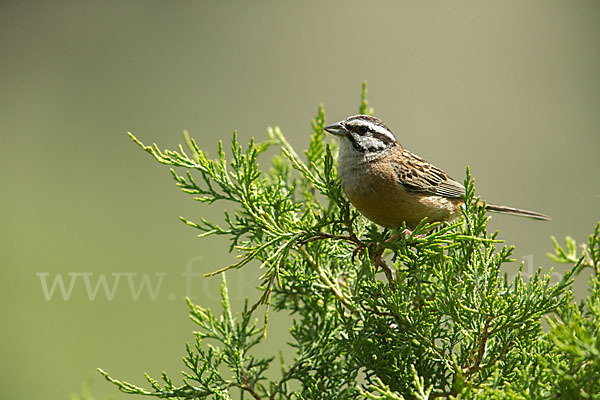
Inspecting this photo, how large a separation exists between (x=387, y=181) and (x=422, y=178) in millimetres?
199

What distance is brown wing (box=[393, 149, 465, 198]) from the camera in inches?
88.9

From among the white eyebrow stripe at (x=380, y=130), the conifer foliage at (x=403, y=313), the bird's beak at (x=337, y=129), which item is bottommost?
the conifer foliage at (x=403, y=313)

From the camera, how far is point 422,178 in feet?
7.55

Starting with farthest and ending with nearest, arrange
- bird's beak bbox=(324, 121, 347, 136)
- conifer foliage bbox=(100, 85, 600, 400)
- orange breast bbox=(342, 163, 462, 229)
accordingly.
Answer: bird's beak bbox=(324, 121, 347, 136)
orange breast bbox=(342, 163, 462, 229)
conifer foliage bbox=(100, 85, 600, 400)

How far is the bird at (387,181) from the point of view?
198 centimetres

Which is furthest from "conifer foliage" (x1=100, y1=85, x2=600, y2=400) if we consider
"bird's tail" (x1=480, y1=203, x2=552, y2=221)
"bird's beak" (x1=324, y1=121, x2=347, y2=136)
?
"bird's tail" (x1=480, y1=203, x2=552, y2=221)

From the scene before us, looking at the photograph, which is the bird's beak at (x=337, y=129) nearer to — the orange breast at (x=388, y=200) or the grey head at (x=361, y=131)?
the grey head at (x=361, y=131)

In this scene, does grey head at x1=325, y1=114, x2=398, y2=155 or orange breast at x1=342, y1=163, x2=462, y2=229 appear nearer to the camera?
orange breast at x1=342, y1=163, x2=462, y2=229

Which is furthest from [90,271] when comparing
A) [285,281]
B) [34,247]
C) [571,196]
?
[571,196]

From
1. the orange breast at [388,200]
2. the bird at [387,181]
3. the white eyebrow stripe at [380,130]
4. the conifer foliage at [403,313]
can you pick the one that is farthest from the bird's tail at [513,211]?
the conifer foliage at [403,313]

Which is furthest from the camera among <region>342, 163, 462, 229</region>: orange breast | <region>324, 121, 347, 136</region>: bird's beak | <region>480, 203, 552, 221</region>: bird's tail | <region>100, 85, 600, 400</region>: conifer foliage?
<region>480, 203, 552, 221</region>: bird's tail

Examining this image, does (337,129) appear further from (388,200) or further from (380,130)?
(388,200)

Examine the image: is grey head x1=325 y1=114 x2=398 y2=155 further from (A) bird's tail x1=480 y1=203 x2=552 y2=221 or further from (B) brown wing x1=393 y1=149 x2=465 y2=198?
(A) bird's tail x1=480 y1=203 x2=552 y2=221

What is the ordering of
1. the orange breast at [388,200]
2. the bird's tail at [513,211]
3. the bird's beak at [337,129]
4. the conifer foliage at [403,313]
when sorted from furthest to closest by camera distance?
the bird's tail at [513,211] → the bird's beak at [337,129] → the orange breast at [388,200] → the conifer foliage at [403,313]
